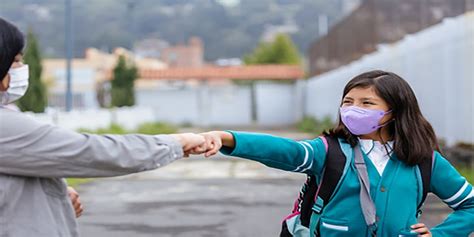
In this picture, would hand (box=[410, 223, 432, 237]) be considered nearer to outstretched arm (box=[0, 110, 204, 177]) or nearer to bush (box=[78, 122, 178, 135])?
outstretched arm (box=[0, 110, 204, 177])

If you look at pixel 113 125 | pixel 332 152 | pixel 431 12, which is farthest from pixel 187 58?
pixel 332 152

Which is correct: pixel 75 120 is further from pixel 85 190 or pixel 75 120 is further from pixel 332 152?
pixel 332 152

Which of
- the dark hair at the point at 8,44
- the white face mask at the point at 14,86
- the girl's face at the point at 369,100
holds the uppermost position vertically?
the dark hair at the point at 8,44

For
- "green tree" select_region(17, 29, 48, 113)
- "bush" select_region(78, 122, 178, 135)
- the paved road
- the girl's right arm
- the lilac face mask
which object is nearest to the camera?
the girl's right arm

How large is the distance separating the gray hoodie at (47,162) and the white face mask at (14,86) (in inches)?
A: 4.9

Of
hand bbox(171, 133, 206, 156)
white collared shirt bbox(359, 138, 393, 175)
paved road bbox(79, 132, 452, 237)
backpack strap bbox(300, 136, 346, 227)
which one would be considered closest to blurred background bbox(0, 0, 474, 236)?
paved road bbox(79, 132, 452, 237)

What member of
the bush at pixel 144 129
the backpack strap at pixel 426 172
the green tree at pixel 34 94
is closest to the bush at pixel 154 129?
the bush at pixel 144 129

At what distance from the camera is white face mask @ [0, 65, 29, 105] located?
2502 mm

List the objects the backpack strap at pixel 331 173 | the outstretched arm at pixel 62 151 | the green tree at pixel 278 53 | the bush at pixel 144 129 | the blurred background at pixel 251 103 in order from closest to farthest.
A: the outstretched arm at pixel 62 151
the backpack strap at pixel 331 173
the blurred background at pixel 251 103
the bush at pixel 144 129
the green tree at pixel 278 53

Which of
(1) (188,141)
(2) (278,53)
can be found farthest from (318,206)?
(2) (278,53)

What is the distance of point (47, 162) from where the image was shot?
231 cm

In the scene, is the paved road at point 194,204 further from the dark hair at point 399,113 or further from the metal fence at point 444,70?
the dark hair at point 399,113

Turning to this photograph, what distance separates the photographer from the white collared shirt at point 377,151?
318cm

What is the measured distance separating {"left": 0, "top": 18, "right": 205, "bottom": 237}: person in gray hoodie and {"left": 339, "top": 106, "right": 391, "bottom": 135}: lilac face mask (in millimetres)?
919
